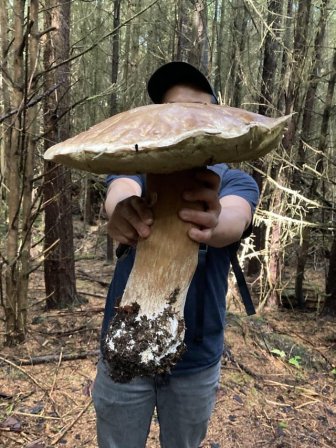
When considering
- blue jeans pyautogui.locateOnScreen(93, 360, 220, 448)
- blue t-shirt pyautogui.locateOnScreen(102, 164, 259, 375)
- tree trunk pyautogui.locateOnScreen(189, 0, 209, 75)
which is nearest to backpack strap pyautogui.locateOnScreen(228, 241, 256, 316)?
blue t-shirt pyautogui.locateOnScreen(102, 164, 259, 375)

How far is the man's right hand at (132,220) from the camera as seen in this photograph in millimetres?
1390

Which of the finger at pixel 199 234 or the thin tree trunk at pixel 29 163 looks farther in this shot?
the thin tree trunk at pixel 29 163

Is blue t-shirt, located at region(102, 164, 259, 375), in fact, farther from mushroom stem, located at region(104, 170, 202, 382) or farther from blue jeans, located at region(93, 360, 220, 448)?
mushroom stem, located at region(104, 170, 202, 382)

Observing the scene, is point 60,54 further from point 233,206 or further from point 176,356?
point 176,356

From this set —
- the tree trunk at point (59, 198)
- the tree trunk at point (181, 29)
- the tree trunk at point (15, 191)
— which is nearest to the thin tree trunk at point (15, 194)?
the tree trunk at point (15, 191)

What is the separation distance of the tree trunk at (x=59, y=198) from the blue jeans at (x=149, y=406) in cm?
290

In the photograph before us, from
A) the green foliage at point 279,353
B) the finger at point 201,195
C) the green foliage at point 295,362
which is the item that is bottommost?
the green foliage at point 295,362

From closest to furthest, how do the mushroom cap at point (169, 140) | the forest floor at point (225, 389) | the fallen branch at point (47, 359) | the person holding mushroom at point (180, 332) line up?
the mushroom cap at point (169, 140), the person holding mushroom at point (180, 332), the forest floor at point (225, 389), the fallen branch at point (47, 359)

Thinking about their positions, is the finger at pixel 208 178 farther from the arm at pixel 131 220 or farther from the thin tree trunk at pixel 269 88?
the thin tree trunk at pixel 269 88

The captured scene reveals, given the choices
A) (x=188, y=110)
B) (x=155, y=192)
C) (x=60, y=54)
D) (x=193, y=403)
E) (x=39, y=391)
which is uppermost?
(x=60, y=54)

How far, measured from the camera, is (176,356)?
150 centimetres

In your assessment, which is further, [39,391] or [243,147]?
[39,391]

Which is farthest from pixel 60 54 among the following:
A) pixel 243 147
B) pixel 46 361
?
pixel 243 147

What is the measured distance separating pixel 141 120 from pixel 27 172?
9.00 feet
